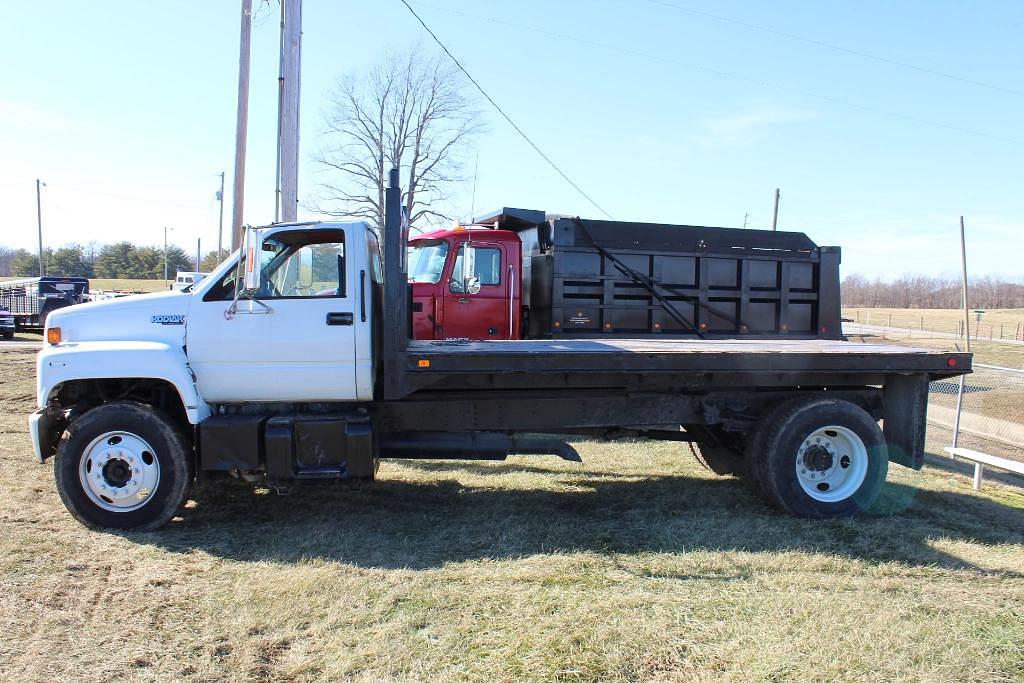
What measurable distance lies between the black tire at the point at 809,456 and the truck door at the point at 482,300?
10.3 feet

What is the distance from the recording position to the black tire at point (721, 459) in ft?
22.0

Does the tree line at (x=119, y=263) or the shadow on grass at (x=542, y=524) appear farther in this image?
the tree line at (x=119, y=263)

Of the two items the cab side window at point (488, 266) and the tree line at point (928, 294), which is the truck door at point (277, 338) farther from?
the tree line at point (928, 294)

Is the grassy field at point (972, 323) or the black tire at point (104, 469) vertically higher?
the grassy field at point (972, 323)

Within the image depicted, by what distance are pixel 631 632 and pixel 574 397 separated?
2417mm

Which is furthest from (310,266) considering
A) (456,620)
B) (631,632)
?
(631,632)

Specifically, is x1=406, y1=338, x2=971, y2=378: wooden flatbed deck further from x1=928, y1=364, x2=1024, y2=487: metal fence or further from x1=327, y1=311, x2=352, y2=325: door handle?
x1=928, y1=364, x2=1024, y2=487: metal fence

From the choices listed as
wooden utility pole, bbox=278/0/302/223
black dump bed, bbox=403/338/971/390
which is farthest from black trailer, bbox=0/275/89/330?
black dump bed, bbox=403/338/971/390

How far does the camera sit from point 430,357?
533cm

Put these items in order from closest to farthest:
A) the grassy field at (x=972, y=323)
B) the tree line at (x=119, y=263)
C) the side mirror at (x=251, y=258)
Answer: the side mirror at (x=251, y=258) < the grassy field at (x=972, y=323) < the tree line at (x=119, y=263)

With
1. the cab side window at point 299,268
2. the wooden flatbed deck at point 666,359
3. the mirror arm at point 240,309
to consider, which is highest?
the cab side window at point 299,268

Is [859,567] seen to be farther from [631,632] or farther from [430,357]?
[430,357]

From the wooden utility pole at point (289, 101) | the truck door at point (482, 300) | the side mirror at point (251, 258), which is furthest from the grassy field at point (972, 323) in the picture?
the side mirror at point (251, 258)

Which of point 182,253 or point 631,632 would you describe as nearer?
point 631,632
